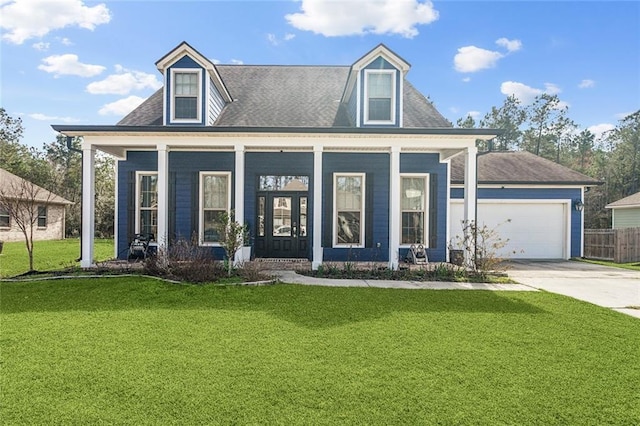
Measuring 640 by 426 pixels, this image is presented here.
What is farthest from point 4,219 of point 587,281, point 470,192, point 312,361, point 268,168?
point 587,281

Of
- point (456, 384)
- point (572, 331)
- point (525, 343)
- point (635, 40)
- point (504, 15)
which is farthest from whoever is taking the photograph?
point (635, 40)

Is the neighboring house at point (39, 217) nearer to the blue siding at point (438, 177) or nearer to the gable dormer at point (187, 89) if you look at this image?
the gable dormer at point (187, 89)

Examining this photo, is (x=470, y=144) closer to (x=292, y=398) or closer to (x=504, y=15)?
(x=504, y=15)

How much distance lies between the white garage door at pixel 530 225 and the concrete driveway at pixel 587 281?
1166 mm

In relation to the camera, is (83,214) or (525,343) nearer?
(525,343)

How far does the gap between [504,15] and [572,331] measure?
10.3 metres

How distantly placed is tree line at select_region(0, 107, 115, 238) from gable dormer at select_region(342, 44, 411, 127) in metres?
19.6

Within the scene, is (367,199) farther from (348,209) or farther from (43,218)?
(43,218)

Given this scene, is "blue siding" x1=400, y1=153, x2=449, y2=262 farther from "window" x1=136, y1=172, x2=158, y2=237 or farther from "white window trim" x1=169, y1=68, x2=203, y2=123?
"window" x1=136, y1=172, x2=158, y2=237

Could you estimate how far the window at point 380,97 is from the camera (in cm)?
983

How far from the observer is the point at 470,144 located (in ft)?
29.2

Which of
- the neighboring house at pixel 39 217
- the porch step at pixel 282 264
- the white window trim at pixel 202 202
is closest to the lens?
the porch step at pixel 282 264

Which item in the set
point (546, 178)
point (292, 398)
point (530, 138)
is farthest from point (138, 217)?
point (530, 138)

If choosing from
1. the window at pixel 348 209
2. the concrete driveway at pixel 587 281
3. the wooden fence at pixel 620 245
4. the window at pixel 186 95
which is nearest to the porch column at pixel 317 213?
the window at pixel 348 209
